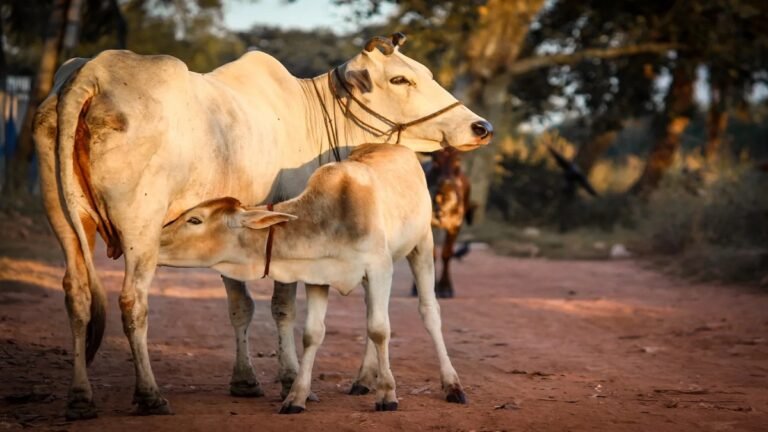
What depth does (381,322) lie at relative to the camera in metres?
6.77

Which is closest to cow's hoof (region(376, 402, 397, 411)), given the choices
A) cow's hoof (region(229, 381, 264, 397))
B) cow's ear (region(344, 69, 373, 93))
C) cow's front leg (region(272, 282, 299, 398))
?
cow's front leg (region(272, 282, 299, 398))

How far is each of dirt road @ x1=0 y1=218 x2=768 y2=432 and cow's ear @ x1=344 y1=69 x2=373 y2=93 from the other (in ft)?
6.25

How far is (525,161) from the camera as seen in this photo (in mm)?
28875

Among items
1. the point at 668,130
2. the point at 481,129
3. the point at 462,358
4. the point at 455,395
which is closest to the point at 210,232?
the point at 455,395

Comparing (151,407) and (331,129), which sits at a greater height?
(331,129)

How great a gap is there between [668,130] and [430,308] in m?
21.3

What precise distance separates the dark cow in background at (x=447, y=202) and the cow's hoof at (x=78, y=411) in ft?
Answer: 26.0

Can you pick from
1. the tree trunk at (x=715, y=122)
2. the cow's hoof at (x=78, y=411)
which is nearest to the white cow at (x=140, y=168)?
the cow's hoof at (x=78, y=411)

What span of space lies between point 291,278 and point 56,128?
1.43 meters

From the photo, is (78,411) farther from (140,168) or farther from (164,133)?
(164,133)

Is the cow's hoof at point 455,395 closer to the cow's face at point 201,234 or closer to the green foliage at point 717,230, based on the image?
the cow's face at point 201,234

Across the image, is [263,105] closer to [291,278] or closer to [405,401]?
[291,278]

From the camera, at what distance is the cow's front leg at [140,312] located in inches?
244

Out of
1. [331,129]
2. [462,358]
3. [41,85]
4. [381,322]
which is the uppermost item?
[41,85]
